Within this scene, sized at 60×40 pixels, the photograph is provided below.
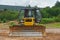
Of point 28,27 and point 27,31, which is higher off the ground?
point 28,27

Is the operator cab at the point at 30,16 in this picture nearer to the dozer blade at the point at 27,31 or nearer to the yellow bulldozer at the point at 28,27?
the yellow bulldozer at the point at 28,27

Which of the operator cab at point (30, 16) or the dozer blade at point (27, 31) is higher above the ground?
the operator cab at point (30, 16)

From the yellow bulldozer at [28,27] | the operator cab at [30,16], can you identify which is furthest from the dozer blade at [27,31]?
the operator cab at [30,16]

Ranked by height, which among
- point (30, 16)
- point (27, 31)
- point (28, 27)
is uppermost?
point (30, 16)

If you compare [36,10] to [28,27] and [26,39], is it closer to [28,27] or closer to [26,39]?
[28,27]

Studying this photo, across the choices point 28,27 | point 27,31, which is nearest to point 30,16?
point 28,27

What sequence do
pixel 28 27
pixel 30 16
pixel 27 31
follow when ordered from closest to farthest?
pixel 27 31 < pixel 28 27 < pixel 30 16

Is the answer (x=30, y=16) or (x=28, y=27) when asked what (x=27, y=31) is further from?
(x=30, y=16)

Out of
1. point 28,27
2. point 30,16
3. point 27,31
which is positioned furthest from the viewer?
point 30,16

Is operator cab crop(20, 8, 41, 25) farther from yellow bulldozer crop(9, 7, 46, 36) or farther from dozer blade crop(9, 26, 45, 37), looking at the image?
dozer blade crop(9, 26, 45, 37)

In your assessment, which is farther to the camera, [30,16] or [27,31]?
[30,16]

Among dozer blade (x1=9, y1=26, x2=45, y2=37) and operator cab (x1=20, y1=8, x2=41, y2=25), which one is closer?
Answer: dozer blade (x1=9, y1=26, x2=45, y2=37)

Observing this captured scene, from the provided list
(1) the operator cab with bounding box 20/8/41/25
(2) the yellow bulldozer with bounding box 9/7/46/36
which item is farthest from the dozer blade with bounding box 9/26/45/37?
(1) the operator cab with bounding box 20/8/41/25

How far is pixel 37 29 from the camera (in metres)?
16.0
